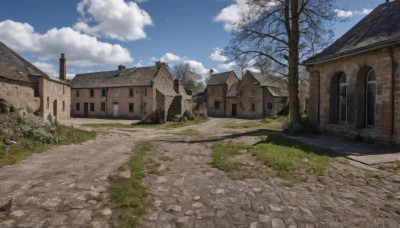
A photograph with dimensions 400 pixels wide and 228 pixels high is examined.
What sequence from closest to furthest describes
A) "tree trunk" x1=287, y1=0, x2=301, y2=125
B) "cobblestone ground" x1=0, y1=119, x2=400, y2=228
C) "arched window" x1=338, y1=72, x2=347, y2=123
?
"cobblestone ground" x1=0, y1=119, x2=400, y2=228 → "arched window" x1=338, y1=72, x2=347, y2=123 → "tree trunk" x1=287, y1=0, x2=301, y2=125

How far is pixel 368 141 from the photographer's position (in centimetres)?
1074

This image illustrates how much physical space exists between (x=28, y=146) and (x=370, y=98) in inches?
544

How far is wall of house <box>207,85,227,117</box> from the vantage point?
4896 cm

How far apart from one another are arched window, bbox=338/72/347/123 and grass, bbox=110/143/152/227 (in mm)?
11022

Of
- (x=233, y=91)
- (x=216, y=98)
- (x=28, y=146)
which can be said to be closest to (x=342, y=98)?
(x=28, y=146)

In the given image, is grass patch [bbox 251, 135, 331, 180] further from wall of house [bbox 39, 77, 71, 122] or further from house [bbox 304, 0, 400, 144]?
wall of house [bbox 39, 77, 71, 122]

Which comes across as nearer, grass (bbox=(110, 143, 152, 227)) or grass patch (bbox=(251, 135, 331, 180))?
grass (bbox=(110, 143, 152, 227))

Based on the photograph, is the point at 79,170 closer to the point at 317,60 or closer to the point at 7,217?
the point at 7,217

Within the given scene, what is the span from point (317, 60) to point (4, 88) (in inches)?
657

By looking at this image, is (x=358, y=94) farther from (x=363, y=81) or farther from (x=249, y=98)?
(x=249, y=98)

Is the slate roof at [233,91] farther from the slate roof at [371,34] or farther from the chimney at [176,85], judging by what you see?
the slate roof at [371,34]

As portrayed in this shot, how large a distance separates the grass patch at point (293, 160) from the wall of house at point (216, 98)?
1545 inches

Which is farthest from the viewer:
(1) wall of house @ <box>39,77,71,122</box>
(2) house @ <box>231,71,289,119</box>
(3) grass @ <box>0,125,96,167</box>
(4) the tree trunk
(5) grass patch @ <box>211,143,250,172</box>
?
(2) house @ <box>231,71,289,119</box>

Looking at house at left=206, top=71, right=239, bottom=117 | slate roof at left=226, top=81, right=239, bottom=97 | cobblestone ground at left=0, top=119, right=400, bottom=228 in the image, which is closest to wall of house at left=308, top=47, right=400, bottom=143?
cobblestone ground at left=0, top=119, right=400, bottom=228
